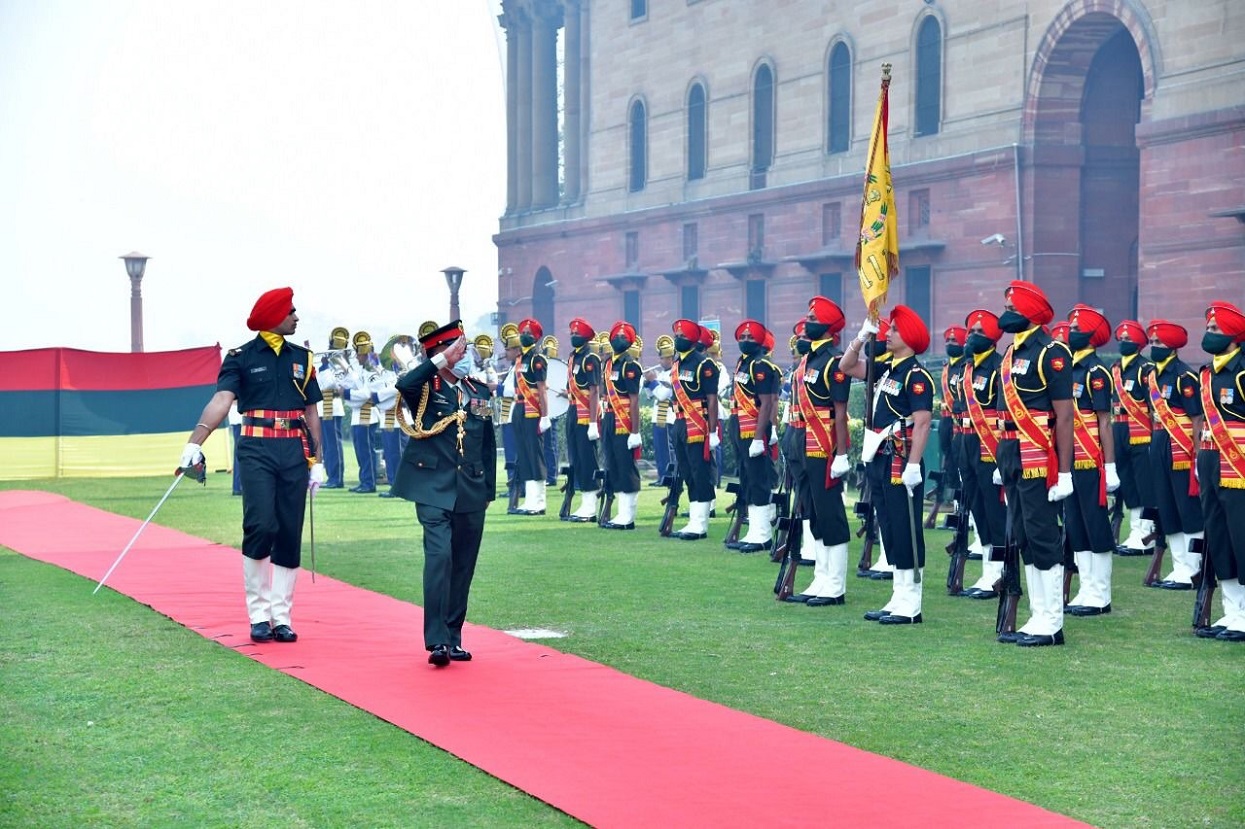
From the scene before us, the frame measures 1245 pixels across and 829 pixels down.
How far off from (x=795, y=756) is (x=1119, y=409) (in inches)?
352

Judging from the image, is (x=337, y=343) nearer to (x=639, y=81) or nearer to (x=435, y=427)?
(x=435, y=427)

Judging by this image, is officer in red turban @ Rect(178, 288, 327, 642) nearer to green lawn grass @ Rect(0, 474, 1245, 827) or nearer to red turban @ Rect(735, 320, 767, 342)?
green lawn grass @ Rect(0, 474, 1245, 827)

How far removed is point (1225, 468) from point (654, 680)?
4.30 m

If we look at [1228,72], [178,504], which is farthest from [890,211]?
[1228,72]

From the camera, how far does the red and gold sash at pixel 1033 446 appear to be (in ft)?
35.8

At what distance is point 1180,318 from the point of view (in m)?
31.8

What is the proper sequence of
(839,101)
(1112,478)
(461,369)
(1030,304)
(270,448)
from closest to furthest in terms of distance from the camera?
(461,369) → (270,448) → (1030,304) → (1112,478) → (839,101)

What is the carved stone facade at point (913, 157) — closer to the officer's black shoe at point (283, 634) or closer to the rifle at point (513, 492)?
the rifle at point (513, 492)

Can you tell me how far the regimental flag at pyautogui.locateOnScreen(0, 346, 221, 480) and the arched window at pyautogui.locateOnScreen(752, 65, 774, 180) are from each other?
2089cm

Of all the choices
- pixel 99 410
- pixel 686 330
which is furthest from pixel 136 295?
pixel 686 330

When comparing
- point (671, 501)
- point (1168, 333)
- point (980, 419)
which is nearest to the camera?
point (980, 419)

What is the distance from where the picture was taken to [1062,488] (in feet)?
35.7

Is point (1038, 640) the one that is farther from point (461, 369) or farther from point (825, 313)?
point (461, 369)

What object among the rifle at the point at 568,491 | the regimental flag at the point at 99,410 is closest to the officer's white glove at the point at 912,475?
the rifle at the point at 568,491
